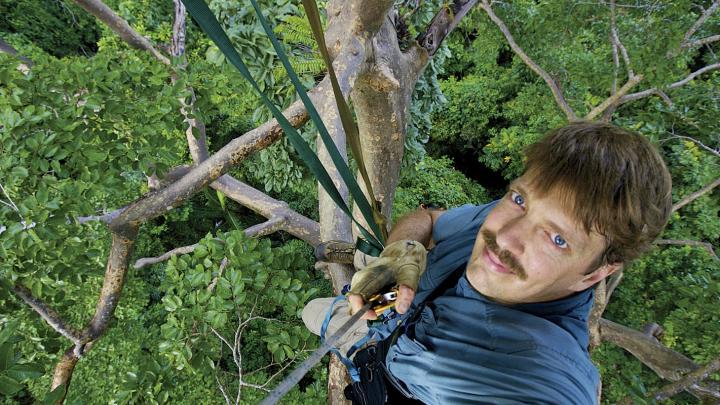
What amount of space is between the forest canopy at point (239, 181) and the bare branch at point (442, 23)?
14 millimetres

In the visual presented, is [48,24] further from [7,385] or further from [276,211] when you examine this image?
[7,385]

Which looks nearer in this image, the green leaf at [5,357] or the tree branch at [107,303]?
the green leaf at [5,357]

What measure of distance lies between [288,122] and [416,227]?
79 cm

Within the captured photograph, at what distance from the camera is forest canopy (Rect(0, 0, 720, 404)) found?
162cm

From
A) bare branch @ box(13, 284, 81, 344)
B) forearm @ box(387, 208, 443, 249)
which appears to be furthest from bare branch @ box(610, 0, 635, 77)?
bare branch @ box(13, 284, 81, 344)

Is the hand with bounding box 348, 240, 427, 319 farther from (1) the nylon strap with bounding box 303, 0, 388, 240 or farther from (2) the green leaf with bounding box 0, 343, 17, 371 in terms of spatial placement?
(2) the green leaf with bounding box 0, 343, 17, 371

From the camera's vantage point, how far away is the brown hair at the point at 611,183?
0.91m

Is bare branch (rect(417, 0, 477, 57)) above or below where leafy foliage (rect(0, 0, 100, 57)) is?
below

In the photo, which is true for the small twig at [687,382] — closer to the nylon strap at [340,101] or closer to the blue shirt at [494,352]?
the blue shirt at [494,352]

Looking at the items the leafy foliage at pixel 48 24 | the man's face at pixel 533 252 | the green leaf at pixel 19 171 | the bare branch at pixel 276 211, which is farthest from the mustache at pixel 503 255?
the leafy foliage at pixel 48 24

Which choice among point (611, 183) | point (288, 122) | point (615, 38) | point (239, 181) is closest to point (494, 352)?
point (611, 183)

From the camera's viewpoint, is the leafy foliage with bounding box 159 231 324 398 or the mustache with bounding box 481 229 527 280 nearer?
the mustache with bounding box 481 229 527 280

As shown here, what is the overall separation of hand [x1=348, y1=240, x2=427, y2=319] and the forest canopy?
2.31ft

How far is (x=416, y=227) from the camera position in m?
1.58
